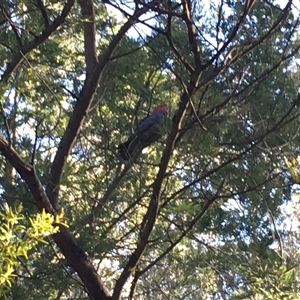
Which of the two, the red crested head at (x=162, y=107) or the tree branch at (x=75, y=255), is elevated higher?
the red crested head at (x=162, y=107)

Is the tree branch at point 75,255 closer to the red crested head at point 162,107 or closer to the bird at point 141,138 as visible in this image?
the bird at point 141,138

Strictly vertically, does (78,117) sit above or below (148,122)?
above

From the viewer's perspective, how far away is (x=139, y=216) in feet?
14.9

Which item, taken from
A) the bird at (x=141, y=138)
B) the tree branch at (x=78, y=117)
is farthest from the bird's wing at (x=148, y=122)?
the tree branch at (x=78, y=117)

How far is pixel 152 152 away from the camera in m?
4.14

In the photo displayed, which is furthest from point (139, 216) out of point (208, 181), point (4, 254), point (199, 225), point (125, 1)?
point (4, 254)

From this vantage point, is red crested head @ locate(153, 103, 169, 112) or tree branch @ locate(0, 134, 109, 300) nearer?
tree branch @ locate(0, 134, 109, 300)

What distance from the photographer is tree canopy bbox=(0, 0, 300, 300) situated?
2775mm

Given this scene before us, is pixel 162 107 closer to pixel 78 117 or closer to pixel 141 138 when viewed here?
pixel 141 138

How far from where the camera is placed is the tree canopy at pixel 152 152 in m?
2.78

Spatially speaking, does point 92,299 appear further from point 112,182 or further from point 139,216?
point 139,216

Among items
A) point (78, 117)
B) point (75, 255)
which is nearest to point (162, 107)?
point (78, 117)

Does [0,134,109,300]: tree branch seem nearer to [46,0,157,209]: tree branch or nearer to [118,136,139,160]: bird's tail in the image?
[46,0,157,209]: tree branch

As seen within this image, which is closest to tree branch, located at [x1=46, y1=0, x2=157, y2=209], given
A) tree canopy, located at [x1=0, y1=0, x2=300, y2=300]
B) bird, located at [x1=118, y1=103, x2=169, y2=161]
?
tree canopy, located at [x1=0, y1=0, x2=300, y2=300]
